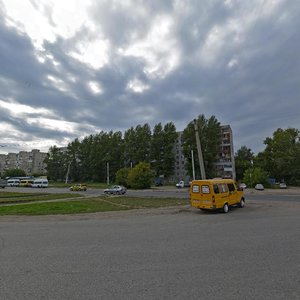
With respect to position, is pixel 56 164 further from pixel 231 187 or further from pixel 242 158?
pixel 231 187

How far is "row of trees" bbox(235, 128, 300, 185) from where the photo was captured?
61469 mm

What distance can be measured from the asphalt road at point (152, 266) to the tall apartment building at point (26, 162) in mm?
154336

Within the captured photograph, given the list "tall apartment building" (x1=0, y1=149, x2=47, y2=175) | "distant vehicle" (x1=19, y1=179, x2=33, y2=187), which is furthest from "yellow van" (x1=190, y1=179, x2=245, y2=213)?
"tall apartment building" (x1=0, y1=149, x2=47, y2=175)

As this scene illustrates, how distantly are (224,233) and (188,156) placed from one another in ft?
227

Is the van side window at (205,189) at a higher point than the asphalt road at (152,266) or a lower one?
higher

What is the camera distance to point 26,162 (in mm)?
151625

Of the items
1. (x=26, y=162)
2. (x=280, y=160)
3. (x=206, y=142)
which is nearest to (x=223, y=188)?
(x=280, y=160)

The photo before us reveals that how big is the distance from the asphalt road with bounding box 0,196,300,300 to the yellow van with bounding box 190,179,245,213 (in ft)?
24.6

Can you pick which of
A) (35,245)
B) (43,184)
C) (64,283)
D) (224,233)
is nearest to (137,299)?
(64,283)

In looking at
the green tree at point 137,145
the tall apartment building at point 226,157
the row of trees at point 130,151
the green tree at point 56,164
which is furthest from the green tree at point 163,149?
the green tree at point 56,164

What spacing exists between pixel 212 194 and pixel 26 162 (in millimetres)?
154923

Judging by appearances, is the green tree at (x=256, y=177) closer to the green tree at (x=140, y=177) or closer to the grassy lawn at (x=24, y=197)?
the green tree at (x=140, y=177)

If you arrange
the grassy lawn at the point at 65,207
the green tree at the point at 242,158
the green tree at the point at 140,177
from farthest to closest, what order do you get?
the green tree at the point at 242,158
the green tree at the point at 140,177
the grassy lawn at the point at 65,207

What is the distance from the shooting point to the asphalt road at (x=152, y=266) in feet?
13.9
